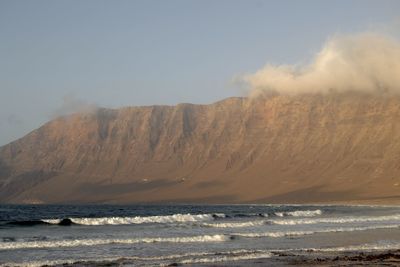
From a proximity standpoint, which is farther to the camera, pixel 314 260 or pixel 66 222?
pixel 66 222

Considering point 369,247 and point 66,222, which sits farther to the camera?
point 66,222

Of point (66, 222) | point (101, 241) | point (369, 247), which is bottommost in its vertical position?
point (369, 247)

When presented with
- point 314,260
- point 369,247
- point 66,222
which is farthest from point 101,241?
point 66,222

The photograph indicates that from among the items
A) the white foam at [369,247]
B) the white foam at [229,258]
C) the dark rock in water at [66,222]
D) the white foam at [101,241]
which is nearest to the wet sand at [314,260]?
the white foam at [229,258]

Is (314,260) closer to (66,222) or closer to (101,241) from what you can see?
(101,241)

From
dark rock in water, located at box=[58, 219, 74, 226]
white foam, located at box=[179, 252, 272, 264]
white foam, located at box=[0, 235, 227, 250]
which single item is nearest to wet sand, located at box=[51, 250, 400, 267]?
white foam, located at box=[179, 252, 272, 264]

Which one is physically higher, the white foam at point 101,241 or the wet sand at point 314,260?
the white foam at point 101,241

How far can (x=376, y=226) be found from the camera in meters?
53.2

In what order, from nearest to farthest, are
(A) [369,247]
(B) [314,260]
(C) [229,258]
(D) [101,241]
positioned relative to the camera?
(B) [314,260]
(C) [229,258]
(A) [369,247]
(D) [101,241]

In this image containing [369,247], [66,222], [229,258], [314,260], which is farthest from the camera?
[66,222]

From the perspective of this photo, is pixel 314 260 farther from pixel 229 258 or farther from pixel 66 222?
pixel 66 222

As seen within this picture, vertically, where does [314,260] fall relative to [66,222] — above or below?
below

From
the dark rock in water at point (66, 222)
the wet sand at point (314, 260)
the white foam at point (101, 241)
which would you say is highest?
the dark rock in water at point (66, 222)

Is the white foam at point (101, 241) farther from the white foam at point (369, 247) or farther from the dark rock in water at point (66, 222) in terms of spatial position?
the dark rock in water at point (66, 222)
